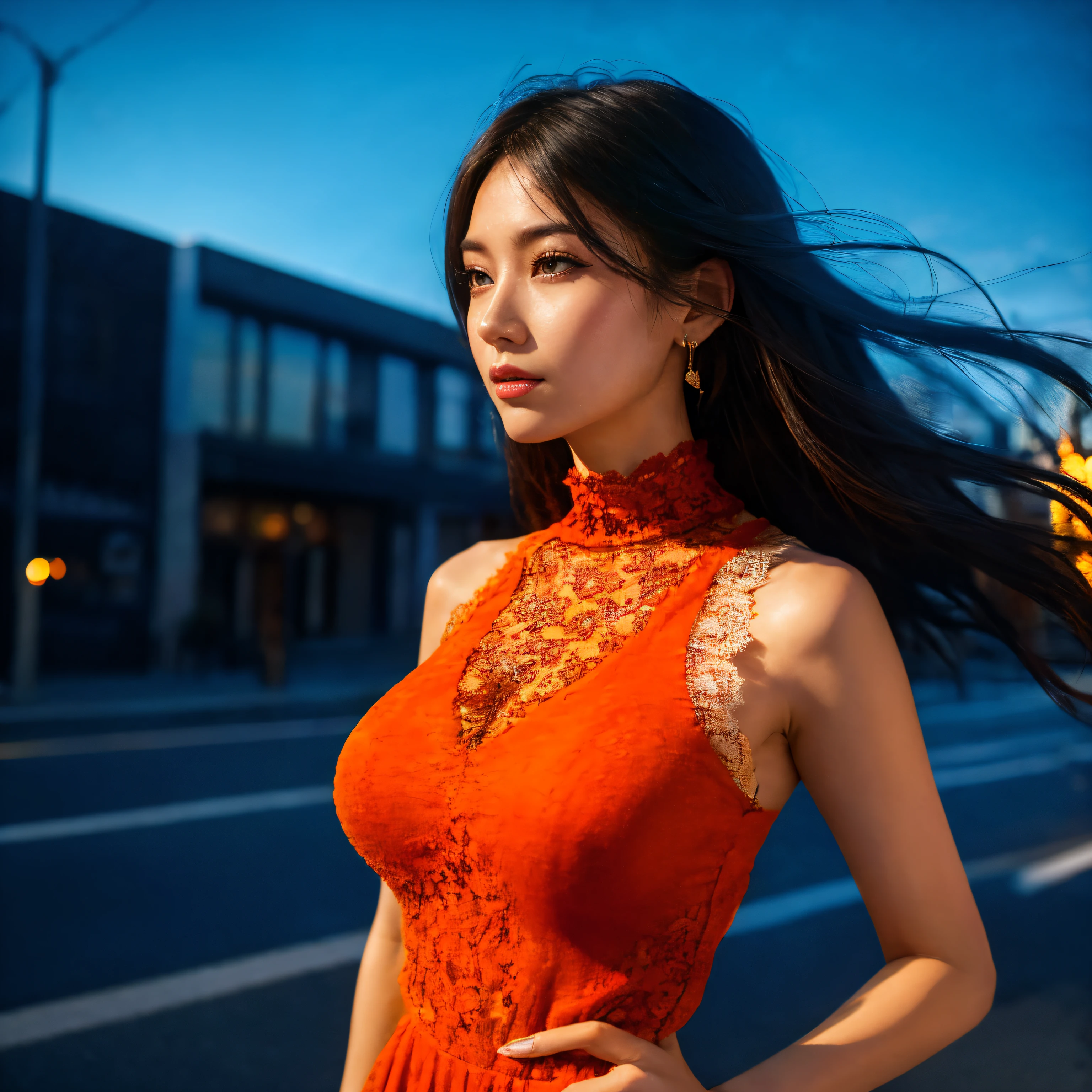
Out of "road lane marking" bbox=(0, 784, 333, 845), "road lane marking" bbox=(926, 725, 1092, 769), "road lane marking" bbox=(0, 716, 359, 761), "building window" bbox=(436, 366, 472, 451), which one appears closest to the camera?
"road lane marking" bbox=(0, 784, 333, 845)

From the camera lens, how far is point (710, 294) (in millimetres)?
1466

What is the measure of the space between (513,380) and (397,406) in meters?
21.1

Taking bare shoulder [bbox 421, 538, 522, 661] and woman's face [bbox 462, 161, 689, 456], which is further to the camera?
bare shoulder [bbox 421, 538, 522, 661]

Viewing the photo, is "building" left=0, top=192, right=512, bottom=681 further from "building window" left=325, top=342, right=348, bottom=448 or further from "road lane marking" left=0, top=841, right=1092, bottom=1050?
"road lane marking" left=0, top=841, right=1092, bottom=1050

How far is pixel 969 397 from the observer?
4.68ft

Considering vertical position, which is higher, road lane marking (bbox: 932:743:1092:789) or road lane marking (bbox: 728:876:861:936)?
road lane marking (bbox: 932:743:1092:789)

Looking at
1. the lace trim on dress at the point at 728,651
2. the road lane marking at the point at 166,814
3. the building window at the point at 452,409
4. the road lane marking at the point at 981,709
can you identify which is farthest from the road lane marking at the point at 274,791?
the building window at the point at 452,409

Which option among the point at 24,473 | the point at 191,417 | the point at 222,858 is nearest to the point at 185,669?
the point at 191,417

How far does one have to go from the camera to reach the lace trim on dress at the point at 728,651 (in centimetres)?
119

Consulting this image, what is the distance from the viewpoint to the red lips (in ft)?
4.44

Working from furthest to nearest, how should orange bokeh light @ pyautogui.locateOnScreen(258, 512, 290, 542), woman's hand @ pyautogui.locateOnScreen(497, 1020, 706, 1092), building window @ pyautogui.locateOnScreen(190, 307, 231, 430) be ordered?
orange bokeh light @ pyautogui.locateOnScreen(258, 512, 290, 542) → building window @ pyautogui.locateOnScreen(190, 307, 231, 430) → woman's hand @ pyautogui.locateOnScreen(497, 1020, 706, 1092)

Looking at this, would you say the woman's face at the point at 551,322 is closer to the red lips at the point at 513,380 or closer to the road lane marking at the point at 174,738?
the red lips at the point at 513,380

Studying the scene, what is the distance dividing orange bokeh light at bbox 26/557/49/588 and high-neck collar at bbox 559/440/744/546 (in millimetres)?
11708

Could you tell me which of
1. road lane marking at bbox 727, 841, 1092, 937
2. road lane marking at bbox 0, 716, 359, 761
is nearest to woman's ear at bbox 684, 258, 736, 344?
road lane marking at bbox 727, 841, 1092, 937
